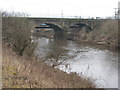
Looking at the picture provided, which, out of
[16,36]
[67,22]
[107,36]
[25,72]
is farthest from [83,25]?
[25,72]

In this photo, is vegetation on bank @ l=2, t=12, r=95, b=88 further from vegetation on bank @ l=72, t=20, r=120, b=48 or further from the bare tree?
vegetation on bank @ l=72, t=20, r=120, b=48

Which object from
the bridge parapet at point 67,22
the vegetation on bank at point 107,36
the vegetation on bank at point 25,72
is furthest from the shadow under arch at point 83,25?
the vegetation on bank at point 25,72

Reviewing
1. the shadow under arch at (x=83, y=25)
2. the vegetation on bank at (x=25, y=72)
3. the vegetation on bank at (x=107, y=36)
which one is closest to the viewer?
the vegetation on bank at (x=25, y=72)

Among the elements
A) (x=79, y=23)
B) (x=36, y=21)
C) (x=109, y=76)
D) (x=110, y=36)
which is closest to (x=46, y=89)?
(x=109, y=76)

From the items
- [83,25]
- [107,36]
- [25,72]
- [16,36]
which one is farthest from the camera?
[83,25]

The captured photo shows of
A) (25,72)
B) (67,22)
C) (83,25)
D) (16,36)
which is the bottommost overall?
(25,72)

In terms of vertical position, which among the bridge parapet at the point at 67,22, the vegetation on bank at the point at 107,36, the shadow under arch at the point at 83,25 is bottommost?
the vegetation on bank at the point at 107,36

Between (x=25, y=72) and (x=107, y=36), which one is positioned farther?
(x=107, y=36)

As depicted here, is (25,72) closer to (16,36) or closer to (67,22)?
(16,36)

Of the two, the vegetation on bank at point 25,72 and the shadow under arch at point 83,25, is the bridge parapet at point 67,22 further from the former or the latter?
the vegetation on bank at point 25,72

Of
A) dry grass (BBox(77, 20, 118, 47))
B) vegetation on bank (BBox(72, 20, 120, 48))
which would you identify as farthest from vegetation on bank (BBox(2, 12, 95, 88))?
dry grass (BBox(77, 20, 118, 47))

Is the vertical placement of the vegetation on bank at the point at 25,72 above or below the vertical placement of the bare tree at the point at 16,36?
below

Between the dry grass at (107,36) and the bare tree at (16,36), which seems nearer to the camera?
the bare tree at (16,36)

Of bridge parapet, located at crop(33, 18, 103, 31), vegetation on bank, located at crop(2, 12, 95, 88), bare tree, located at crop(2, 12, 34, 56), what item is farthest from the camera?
bridge parapet, located at crop(33, 18, 103, 31)
